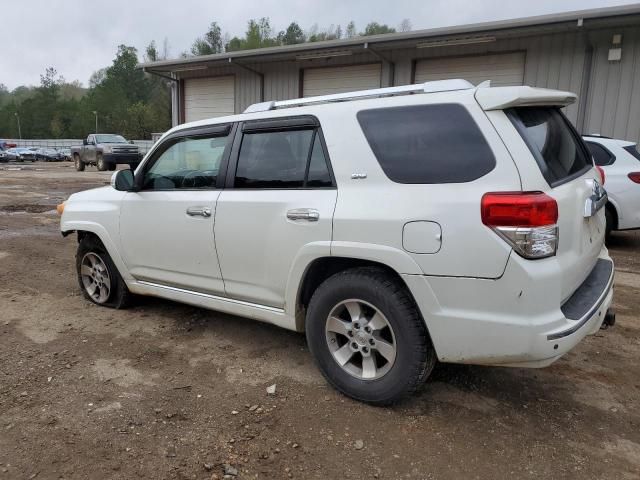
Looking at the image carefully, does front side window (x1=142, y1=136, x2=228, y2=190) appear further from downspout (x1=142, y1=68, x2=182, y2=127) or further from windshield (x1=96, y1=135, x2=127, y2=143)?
windshield (x1=96, y1=135, x2=127, y2=143)

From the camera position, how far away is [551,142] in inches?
112

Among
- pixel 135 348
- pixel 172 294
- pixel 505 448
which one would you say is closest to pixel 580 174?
pixel 505 448

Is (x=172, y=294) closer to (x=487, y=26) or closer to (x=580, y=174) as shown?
(x=580, y=174)

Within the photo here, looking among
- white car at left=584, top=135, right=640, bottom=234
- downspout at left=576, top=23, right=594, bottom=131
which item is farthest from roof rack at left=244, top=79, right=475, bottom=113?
downspout at left=576, top=23, right=594, bottom=131

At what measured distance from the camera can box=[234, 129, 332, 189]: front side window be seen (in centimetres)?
321

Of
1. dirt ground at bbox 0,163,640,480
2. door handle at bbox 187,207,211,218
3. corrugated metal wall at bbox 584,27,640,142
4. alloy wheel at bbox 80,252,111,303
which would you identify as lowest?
dirt ground at bbox 0,163,640,480

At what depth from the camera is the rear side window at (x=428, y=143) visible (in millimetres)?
2605

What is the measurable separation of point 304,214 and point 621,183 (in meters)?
6.06

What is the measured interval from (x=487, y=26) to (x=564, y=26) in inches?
59.8

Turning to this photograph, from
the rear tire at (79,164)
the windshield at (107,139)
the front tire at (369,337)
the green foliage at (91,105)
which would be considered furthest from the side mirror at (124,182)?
the green foliage at (91,105)

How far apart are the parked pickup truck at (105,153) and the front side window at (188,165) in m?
22.1

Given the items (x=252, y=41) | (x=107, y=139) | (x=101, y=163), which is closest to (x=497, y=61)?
(x=101, y=163)

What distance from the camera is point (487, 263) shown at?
2.48 meters

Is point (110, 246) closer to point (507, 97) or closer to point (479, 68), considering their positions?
point (507, 97)
